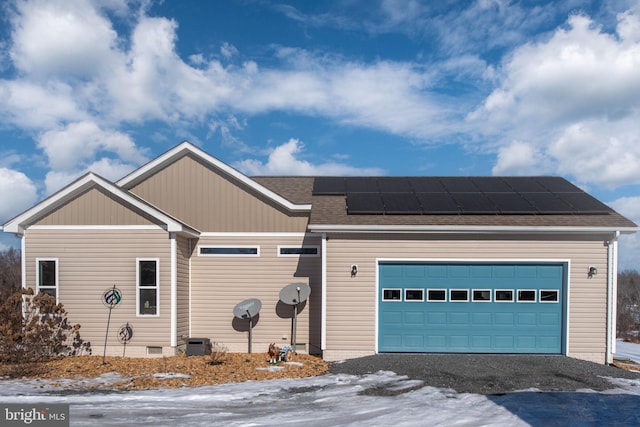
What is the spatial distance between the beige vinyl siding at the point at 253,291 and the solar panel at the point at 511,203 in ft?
16.7

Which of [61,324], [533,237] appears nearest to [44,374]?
[61,324]

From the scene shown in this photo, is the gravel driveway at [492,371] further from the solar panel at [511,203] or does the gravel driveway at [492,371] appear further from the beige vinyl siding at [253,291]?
the solar panel at [511,203]

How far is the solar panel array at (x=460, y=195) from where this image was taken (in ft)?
44.3

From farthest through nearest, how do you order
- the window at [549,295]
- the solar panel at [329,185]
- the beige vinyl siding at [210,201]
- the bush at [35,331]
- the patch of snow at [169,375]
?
1. the solar panel at [329,185]
2. the beige vinyl siding at [210,201]
3. the window at [549,295]
4. the bush at [35,331]
5. the patch of snow at [169,375]

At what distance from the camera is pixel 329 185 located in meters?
16.1

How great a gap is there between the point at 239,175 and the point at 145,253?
3310mm

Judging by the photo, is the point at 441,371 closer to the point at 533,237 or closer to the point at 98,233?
the point at 533,237

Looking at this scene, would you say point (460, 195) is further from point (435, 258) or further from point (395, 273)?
point (395, 273)

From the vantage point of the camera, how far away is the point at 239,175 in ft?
47.0

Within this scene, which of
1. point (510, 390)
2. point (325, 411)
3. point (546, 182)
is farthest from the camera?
point (546, 182)

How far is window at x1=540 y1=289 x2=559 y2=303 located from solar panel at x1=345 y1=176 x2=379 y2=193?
5.34m

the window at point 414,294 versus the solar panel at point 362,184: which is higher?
the solar panel at point 362,184

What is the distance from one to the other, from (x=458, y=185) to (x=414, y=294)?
4281 millimetres

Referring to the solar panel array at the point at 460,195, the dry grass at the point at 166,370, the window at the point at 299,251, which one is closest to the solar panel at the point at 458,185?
the solar panel array at the point at 460,195
